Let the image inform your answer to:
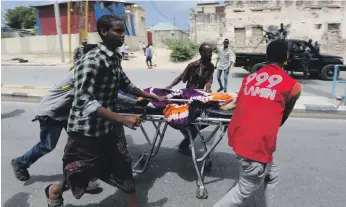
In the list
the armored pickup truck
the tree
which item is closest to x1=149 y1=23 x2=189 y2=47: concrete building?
the tree

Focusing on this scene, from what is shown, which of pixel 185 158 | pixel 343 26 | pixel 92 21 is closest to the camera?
pixel 185 158

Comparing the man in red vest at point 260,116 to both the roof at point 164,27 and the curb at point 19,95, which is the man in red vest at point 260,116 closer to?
the curb at point 19,95

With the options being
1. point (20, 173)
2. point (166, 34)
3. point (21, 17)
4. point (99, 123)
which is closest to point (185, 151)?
point (20, 173)

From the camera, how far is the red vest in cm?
228

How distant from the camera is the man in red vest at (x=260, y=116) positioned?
2287mm

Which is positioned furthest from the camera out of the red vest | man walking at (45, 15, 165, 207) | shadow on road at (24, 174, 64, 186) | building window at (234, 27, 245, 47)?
building window at (234, 27, 245, 47)

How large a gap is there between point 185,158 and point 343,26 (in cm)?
2125

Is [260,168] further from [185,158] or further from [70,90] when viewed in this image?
[185,158]

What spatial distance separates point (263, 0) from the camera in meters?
21.9

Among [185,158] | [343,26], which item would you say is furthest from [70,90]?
[343,26]

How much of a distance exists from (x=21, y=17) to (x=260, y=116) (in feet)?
156

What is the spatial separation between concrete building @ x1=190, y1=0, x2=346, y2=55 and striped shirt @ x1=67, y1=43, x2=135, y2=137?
21.2 meters

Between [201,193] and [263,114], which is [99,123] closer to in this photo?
[263,114]

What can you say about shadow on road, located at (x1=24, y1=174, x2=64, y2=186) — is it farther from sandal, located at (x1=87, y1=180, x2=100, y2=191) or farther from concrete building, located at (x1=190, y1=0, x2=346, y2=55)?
concrete building, located at (x1=190, y1=0, x2=346, y2=55)
